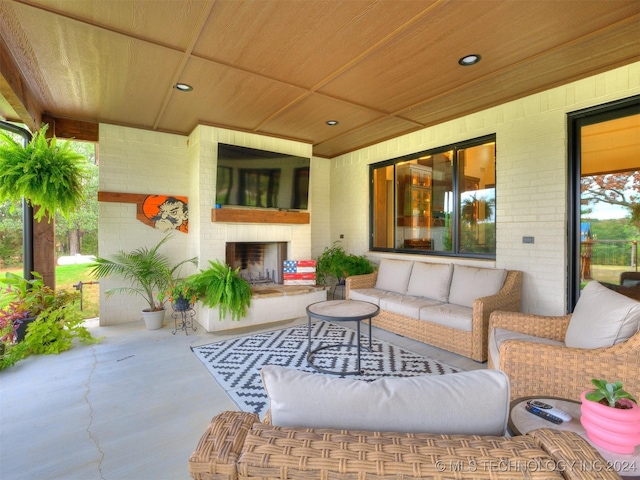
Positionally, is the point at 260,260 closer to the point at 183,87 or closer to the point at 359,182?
the point at 359,182

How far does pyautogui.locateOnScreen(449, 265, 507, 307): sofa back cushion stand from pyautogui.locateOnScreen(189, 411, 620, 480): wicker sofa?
9.81 feet

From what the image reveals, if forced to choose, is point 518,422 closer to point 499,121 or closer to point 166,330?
point 499,121

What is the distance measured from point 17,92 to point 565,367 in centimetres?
493

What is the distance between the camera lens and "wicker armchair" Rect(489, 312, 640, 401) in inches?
69.4

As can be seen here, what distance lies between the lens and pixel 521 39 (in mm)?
2463

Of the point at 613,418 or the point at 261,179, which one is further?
the point at 261,179

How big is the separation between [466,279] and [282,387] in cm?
338

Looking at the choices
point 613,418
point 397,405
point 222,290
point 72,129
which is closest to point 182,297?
point 222,290

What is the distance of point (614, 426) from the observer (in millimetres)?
1060

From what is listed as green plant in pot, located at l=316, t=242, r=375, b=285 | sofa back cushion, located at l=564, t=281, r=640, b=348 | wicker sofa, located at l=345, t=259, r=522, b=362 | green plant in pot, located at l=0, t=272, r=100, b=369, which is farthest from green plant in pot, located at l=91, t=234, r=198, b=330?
sofa back cushion, located at l=564, t=281, r=640, b=348

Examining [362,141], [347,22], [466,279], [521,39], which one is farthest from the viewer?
[362,141]

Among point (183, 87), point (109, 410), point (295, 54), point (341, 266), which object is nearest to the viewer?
point (109, 410)

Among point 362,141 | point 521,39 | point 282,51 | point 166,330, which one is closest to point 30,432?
point 166,330

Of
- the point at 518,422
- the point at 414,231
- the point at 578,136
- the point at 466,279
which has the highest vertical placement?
the point at 578,136
